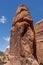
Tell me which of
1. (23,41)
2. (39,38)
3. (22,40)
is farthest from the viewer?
(39,38)

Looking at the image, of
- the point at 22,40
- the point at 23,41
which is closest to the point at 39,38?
the point at 22,40

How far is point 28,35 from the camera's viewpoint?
1248 inches

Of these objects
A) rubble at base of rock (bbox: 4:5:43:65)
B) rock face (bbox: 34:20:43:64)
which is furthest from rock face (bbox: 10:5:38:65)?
rock face (bbox: 34:20:43:64)

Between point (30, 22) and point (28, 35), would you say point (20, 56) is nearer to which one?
point (28, 35)

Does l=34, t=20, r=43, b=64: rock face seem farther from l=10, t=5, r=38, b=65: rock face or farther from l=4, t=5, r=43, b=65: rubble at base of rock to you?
l=10, t=5, r=38, b=65: rock face

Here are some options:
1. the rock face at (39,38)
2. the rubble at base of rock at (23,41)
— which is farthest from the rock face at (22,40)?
the rock face at (39,38)

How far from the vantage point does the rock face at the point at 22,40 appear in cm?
2992

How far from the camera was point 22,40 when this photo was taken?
31.4 meters

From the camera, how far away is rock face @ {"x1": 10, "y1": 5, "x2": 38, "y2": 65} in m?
29.9

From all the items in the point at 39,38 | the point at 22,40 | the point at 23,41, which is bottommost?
the point at 23,41

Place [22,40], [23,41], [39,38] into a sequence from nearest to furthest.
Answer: [23,41] → [22,40] → [39,38]

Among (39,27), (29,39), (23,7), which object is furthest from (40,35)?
(29,39)

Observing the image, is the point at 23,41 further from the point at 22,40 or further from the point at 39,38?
the point at 39,38

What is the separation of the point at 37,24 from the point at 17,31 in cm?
1745
